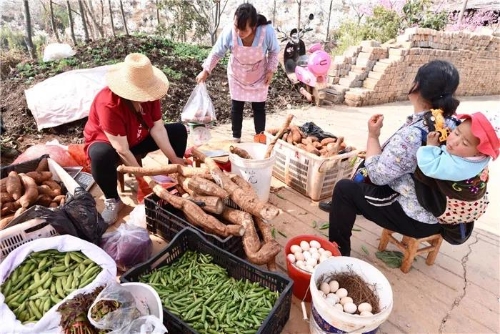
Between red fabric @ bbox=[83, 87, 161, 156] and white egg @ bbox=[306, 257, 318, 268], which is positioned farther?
red fabric @ bbox=[83, 87, 161, 156]

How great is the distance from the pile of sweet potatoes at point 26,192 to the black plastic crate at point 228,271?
Answer: 1.24 m

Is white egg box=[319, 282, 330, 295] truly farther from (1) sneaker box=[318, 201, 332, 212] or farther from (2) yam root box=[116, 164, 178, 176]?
(2) yam root box=[116, 164, 178, 176]

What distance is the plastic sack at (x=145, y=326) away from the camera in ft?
4.50

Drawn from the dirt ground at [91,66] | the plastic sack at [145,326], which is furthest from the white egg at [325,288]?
the dirt ground at [91,66]

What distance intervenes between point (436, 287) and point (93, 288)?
234cm

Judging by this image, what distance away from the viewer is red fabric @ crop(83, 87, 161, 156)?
2.50 meters

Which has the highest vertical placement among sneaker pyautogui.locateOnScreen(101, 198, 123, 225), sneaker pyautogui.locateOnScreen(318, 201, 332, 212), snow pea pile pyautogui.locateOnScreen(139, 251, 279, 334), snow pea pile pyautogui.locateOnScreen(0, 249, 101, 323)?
snow pea pile pyautogui.locateOnScreen(0, 249, 101, 323)

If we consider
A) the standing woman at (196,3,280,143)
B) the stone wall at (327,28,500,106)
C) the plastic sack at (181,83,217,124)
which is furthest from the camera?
the stone wall at (327,28,500,106)

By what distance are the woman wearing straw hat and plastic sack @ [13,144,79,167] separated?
69cm

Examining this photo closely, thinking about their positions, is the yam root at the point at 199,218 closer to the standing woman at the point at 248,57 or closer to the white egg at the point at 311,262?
the white egg at the point at 311,262

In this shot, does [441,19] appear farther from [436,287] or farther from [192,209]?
[192,209]

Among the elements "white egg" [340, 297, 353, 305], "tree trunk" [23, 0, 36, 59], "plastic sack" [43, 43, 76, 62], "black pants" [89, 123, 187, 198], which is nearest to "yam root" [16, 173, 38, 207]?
"black pants" [89, 123, 187, 198]

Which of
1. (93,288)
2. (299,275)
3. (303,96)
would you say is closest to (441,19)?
(303,96)

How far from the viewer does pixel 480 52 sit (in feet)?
31.5
